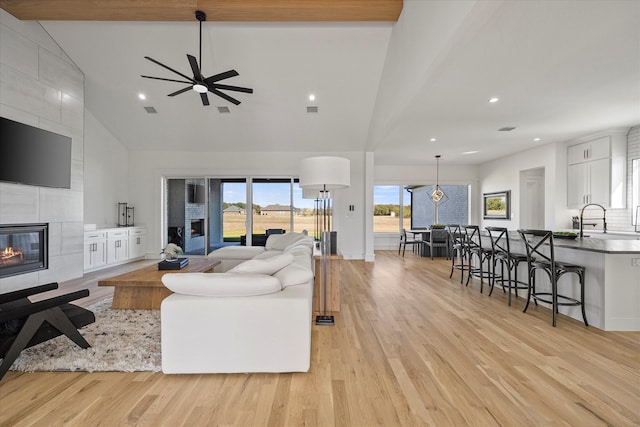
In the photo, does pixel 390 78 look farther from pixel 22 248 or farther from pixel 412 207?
pixel 22 248

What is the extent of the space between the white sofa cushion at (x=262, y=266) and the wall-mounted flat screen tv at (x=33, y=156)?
12.9 feet

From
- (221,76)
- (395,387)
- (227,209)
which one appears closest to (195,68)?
(221,76)

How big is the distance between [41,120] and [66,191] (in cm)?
109

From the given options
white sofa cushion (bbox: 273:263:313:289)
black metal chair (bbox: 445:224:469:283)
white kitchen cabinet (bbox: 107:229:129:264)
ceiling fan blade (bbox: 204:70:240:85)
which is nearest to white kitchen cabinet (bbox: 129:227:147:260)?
white kitchen cabinet (bbox: 107:229:129:264)

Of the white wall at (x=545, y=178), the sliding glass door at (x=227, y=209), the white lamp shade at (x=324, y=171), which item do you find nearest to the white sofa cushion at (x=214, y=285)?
the white lamp shade at (x=324, y=171)

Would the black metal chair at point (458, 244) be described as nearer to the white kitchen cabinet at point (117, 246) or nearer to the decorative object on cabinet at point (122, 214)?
the white kitchen cabinet at point (117, 246)

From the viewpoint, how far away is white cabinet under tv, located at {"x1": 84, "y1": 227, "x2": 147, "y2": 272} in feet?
17.8

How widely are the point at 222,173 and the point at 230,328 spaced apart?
6.00 metres

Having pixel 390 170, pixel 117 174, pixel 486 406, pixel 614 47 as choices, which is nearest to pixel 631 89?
pixel 614 47

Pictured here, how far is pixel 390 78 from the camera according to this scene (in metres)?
4.58

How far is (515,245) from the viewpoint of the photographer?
4293 millimetres

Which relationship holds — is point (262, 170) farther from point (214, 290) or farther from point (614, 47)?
point (614, 47)

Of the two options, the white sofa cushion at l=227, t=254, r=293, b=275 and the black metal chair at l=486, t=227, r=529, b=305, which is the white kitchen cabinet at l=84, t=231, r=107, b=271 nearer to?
the white sofa cushion at l=227, t=254, r=293, b=275

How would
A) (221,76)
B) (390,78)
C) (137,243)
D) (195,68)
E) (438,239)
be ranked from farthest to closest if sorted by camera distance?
(438,239), (137,243), (390,78), (221,76), (195,68)
